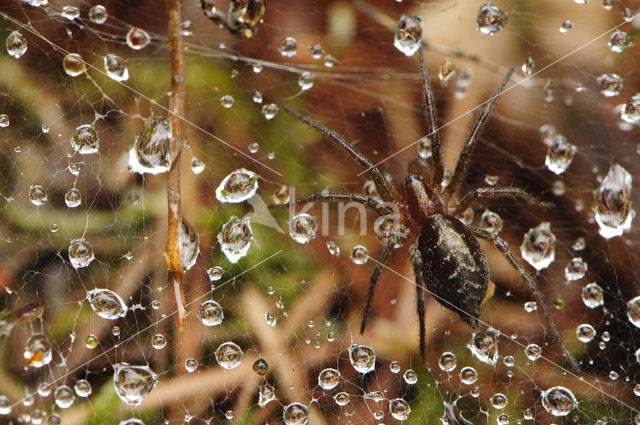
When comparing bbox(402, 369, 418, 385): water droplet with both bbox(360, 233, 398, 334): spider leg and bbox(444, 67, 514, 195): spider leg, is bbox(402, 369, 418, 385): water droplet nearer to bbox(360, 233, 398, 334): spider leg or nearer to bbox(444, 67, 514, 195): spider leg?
bbox(360, 233, 398, 334): spider leg

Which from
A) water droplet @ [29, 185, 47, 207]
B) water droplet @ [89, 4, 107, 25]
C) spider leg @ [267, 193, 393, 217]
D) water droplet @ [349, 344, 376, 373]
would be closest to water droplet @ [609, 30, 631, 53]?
spider leg @ [267, 193, 393, 217]

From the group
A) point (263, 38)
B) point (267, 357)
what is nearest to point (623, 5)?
point (263, 38)

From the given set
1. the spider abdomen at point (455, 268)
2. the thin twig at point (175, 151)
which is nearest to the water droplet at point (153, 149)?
the thin twig at point (175, 151)

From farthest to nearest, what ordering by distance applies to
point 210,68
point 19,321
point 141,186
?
point 210,68 → point 141,186 → point 19,321

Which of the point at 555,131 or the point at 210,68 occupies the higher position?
the point at 210,68

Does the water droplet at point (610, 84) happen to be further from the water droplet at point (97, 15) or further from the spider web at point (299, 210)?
the water droplet at point (97, 15)

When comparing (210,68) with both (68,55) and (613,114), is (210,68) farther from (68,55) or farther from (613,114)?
(613,114)

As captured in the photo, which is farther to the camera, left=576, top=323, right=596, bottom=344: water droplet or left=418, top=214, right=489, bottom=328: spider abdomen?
left=576, top=323, right=596, bottom=344: water droplet
